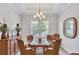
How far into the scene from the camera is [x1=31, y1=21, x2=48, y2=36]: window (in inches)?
208

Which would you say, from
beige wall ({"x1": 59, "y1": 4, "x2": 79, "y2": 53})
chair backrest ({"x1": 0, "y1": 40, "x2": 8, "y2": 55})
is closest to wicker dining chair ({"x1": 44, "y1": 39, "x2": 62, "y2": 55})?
beige wall ({"x1": 59, "y1": 4, "x2": 79, "y2": 53})

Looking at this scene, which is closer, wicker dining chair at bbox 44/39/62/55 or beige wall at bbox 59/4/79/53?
wicker dining chair at bbox 44/39/62/55

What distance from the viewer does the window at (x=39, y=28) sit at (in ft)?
17.4

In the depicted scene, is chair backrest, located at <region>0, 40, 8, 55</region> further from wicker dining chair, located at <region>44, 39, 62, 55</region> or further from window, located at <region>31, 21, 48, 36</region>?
window, located at <region>31, 21, 48, 36</region>

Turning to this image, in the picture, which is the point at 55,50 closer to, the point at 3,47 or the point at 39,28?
the point at 3,47

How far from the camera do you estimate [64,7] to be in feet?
15.6

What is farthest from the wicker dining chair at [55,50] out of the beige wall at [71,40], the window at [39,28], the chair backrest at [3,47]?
the window at [39,28]

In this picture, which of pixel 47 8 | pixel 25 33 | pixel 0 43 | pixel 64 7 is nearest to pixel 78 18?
pixel 64 7

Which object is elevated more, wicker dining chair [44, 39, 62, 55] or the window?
the window

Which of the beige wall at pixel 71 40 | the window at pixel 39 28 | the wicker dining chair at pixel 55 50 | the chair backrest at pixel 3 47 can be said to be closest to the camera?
the wicker dining chair at pixel 55 50

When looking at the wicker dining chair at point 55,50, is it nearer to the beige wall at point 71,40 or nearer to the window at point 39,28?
the beige wall at point 71,40

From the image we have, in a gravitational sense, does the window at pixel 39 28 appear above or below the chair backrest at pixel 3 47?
above

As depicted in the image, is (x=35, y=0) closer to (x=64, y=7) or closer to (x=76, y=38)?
(x=76, y=38)

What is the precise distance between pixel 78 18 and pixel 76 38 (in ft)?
1.64
